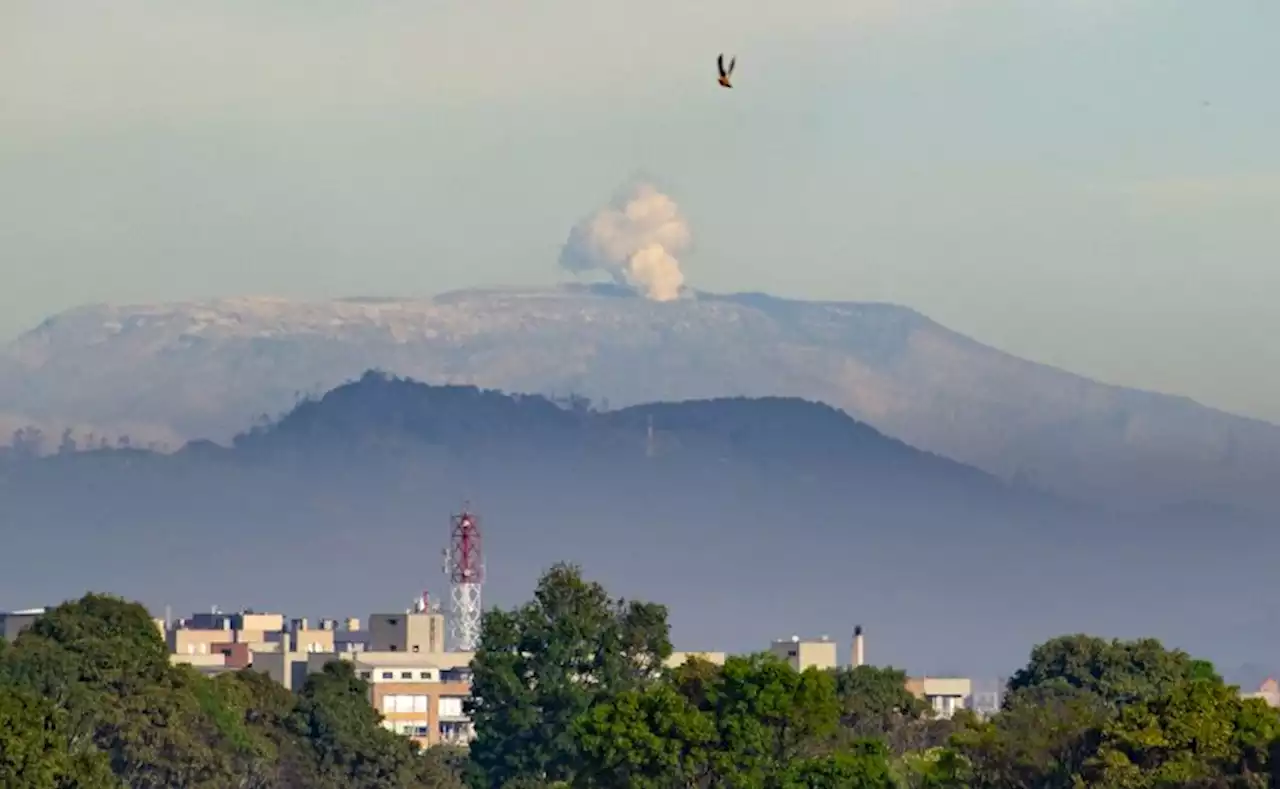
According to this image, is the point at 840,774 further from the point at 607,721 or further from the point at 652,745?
the point at 607,721

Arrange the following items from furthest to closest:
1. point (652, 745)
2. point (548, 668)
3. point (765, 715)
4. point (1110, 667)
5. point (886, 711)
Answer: point (1110, 667) → point (886, 711) → point (548, 668) → point (765, 715) → point (652, 745)

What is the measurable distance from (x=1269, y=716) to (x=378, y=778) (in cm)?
8094

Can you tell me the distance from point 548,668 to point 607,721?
38149mm

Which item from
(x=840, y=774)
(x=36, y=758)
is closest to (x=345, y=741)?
(x=840, y=774)

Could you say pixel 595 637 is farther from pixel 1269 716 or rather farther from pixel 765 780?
pixel 1269 716

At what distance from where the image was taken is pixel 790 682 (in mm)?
120312

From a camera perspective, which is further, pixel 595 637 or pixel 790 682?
pixel 595 637

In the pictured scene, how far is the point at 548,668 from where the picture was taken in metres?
157

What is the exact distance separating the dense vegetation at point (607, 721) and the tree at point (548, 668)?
13cm

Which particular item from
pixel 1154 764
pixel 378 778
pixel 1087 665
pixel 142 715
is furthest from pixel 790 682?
pixel 1087 665

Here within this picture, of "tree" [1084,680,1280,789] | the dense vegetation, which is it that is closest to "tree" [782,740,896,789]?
the dense vegetation

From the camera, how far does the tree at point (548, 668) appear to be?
156 metres

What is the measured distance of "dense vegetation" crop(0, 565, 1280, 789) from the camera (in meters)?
106

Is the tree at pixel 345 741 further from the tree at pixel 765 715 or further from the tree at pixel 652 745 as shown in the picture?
the tree at pixel 652 745
